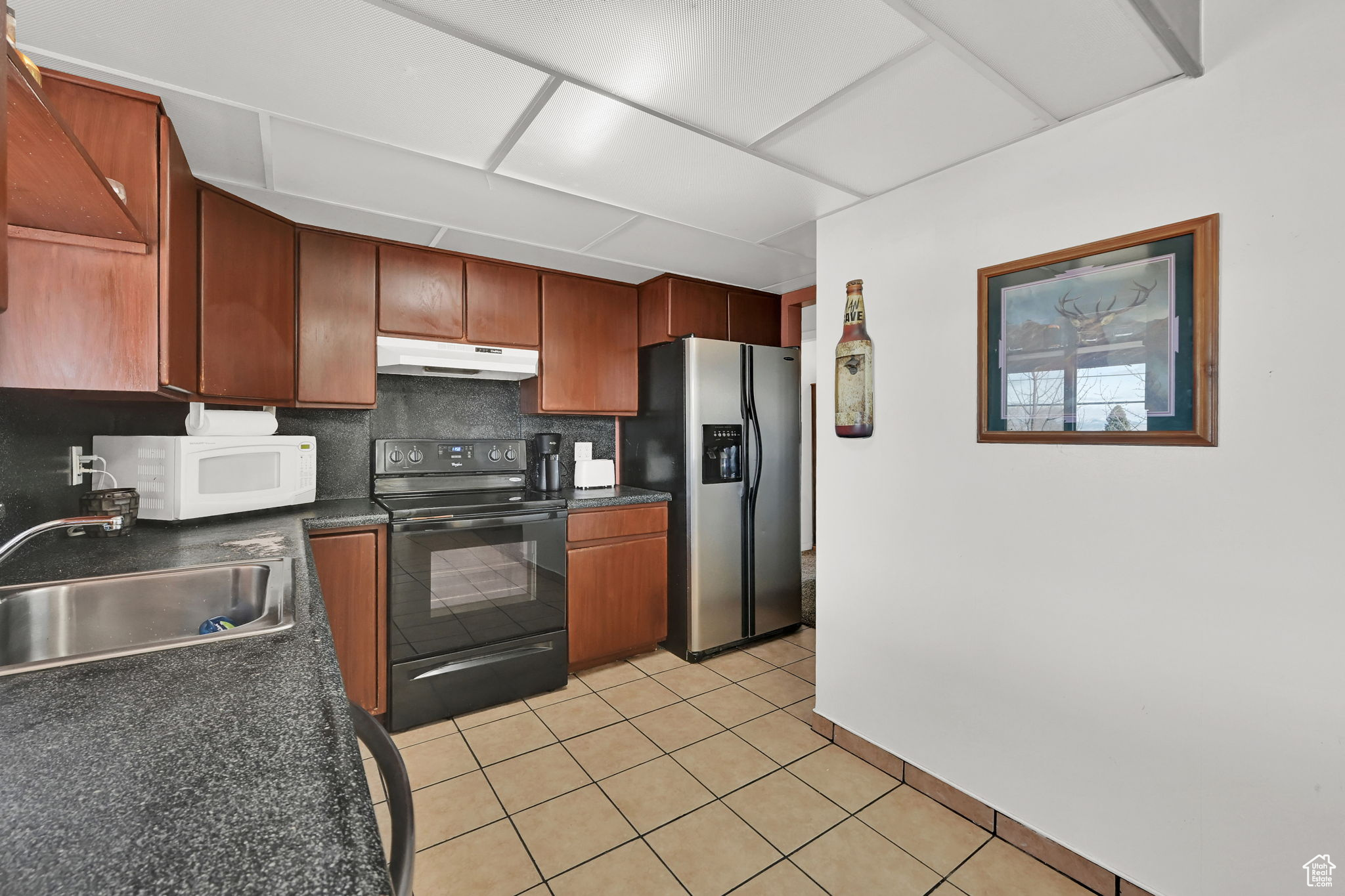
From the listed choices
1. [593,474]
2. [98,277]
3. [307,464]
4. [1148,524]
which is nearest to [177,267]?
[98,277]

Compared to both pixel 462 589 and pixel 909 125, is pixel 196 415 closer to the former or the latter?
pixel 462 589

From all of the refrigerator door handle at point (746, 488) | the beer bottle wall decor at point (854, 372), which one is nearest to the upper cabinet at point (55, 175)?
the beer bottle wall decor at point (854, 372)

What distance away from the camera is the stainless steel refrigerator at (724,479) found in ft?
10.2

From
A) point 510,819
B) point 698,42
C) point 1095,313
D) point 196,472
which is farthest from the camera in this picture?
point 196,472

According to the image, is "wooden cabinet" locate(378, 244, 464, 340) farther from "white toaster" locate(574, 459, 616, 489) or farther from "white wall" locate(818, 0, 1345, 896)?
"white wall" locate(818, 0, 1345, 896)

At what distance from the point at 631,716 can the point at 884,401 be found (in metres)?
1.70

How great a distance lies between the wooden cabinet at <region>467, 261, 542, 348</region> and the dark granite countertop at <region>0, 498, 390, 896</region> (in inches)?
83.4

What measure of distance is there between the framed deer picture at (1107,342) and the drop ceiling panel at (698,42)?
30.8 inches

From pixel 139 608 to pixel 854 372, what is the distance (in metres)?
2.16

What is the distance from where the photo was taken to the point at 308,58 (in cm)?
133

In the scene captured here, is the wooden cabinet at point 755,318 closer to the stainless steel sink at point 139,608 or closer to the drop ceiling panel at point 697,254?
the drop ceiling panel at point 697,254

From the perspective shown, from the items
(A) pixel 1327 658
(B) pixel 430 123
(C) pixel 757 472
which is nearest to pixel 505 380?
(C) pixel 757 472

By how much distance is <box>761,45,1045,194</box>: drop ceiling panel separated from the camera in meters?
1.41

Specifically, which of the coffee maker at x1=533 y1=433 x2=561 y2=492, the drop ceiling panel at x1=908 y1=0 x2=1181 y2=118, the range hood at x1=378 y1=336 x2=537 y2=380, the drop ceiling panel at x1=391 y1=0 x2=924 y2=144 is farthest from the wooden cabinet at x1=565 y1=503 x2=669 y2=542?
the drop ceiling panel at x1=908 y1=0 x2=1181 y2=118
